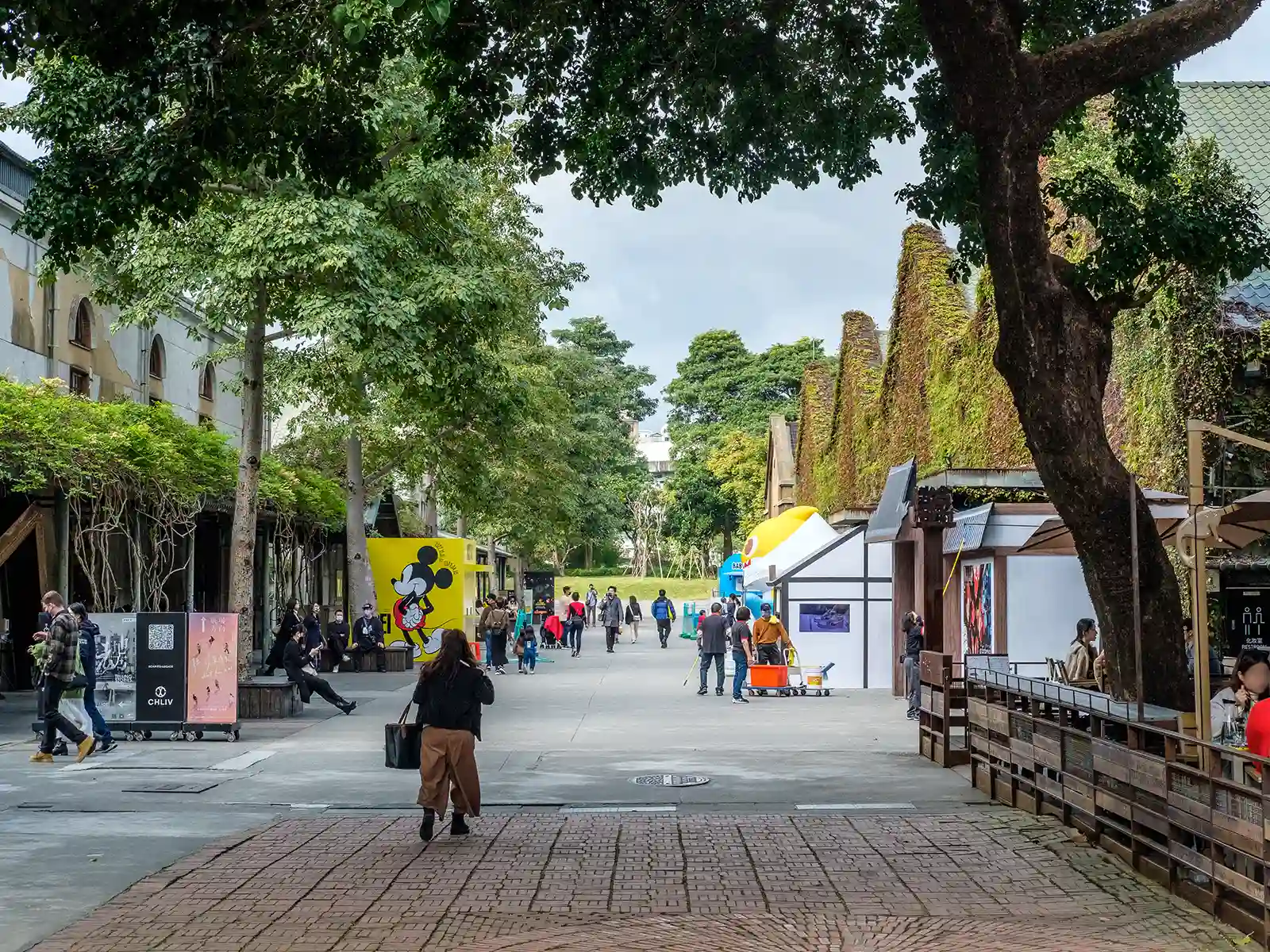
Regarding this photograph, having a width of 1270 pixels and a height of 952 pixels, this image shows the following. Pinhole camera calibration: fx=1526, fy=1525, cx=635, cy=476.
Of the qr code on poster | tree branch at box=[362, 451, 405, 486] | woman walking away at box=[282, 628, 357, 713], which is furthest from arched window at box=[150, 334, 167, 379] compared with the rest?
the qr code on poster

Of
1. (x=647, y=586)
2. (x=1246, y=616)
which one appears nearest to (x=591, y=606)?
(x=647, y=586)

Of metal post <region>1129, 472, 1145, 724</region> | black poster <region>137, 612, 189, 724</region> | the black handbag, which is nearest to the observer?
metal post <region>1129, 472, 1145, 724</region>

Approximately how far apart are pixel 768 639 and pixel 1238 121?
11957 millimetres

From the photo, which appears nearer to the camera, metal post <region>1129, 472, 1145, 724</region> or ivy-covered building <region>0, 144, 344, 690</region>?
metal post <region>1129, 472, 1145, 724</region>

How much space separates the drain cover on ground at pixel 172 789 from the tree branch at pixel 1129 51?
9.59 m

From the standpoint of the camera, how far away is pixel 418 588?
1455 inches

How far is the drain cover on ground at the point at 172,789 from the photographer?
14180 mm

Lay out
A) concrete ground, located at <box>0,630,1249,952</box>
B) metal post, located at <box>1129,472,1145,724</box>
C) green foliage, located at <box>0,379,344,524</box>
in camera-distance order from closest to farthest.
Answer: concrete ground, located at <box>0,630,1249,952</box> → metal post, located at <box>1129,472,1145,724</box> → green foliage, located at <box>0,379,344,524</box>

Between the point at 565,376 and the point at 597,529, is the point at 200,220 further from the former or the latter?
the point at 597,529

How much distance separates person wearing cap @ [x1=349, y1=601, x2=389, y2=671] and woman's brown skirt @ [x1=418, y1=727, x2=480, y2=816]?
75.2 feet

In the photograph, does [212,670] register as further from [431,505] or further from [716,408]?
[716,408]

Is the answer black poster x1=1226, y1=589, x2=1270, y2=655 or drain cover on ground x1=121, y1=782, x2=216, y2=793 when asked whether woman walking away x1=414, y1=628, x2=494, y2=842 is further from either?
black poster x1=1226, y1=589, x2=1270, y2=655

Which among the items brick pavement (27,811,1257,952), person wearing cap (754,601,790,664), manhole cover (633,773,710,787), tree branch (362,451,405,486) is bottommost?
manhole cover (633,773,710,787)

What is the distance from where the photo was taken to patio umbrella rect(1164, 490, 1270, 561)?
905 cm
